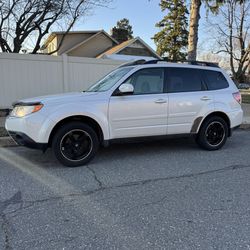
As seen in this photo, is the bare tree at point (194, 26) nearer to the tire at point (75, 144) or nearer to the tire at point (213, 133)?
the tire at point (213, 133)

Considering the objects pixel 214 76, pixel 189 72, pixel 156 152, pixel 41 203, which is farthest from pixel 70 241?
pixel 214 76

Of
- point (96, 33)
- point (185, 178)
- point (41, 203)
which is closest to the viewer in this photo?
point (41, 203)

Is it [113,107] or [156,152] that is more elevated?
[113,107]

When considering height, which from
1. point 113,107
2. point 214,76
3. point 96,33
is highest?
point 96,33

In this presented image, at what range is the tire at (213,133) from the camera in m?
6.57

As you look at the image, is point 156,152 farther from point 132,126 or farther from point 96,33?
point 96,33

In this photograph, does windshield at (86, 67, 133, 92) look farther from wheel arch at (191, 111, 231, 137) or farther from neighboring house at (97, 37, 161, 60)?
neighboring house at (97, 37, 161, 60)

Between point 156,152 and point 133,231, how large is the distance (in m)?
3.42

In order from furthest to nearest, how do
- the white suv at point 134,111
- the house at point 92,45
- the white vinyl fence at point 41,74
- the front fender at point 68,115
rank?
the house at point 92,45 → the white vinyl fence at point 41,74 → the white suv at point 134,111 → the front fender at point 68,115

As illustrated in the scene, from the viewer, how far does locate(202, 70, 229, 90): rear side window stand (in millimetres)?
6667

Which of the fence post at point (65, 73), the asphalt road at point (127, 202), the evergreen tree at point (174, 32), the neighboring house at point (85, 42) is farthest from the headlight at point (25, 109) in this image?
the evergreen tree at point (174, 32)

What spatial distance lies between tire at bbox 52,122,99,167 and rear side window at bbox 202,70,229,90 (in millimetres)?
2844

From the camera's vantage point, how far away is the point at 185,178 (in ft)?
15.9

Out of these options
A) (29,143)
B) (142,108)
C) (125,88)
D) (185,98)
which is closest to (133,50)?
(185,98)
